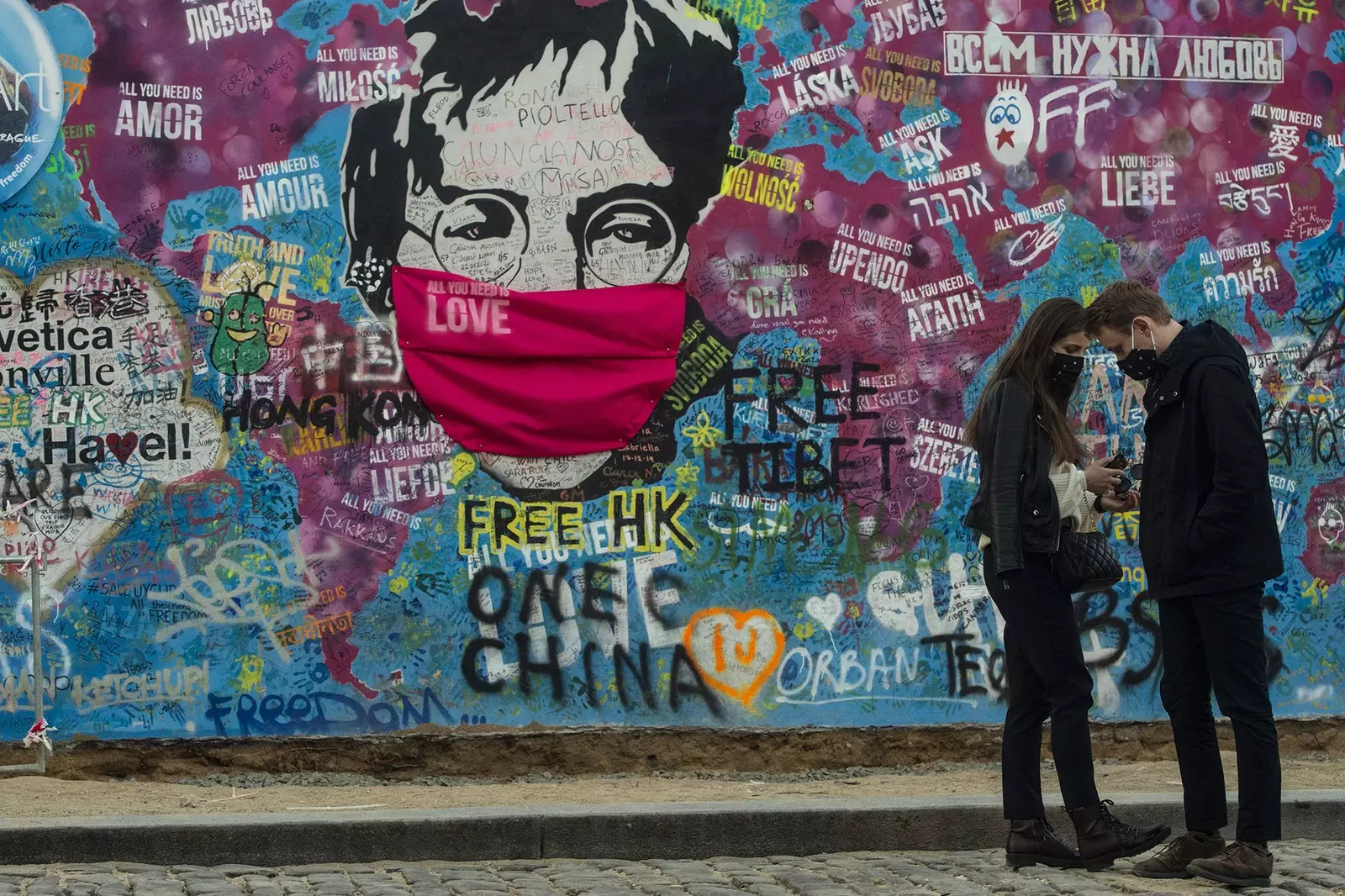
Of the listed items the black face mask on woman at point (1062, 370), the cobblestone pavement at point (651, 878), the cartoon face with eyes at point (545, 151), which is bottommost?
the cobblestone pavement at point (651, 878)

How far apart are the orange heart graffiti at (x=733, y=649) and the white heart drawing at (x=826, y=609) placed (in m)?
0.20

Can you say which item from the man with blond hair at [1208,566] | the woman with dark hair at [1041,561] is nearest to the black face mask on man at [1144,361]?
the man with blond hair at [1208,566]

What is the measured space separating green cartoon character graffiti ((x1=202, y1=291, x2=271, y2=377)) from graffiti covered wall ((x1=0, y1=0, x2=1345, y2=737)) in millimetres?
19

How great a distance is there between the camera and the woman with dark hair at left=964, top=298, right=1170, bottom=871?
5258 mm

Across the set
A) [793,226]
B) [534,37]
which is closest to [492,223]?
[534,37]

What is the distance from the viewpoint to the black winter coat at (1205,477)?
5.09 meters

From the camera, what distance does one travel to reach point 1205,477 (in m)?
5.22

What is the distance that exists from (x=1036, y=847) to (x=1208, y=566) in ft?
3.57

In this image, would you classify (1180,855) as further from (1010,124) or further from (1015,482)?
(1010,124)

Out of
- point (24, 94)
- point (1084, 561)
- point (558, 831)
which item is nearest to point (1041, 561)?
point (1084, 561)

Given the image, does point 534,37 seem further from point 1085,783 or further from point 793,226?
point 1085,783

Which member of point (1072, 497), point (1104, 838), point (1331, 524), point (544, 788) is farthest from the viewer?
point (1331, 524)

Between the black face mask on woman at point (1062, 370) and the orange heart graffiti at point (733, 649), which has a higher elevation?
the black face mask on woman at point (1062, 370)

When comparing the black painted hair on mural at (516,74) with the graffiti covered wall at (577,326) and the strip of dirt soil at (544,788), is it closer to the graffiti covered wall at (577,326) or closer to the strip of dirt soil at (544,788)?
the graffiti covered wall at (577,326)
